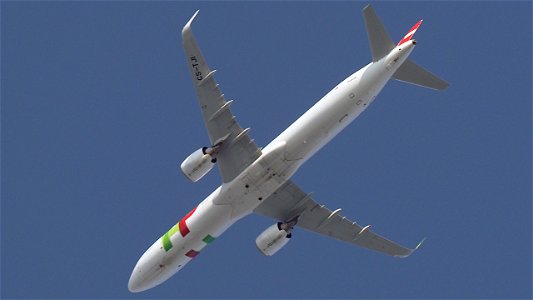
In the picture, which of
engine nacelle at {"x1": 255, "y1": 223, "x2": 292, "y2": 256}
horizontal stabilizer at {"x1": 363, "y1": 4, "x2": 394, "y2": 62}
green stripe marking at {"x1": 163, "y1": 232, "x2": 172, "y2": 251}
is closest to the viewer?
horizontal stabilizer at {"x1": 363, "y1": 4, "x2": 394, "y2": 62}

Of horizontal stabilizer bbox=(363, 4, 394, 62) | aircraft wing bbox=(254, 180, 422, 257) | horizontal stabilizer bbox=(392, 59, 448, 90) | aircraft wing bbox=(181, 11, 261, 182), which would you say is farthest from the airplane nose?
horizontal stabilizer bbox=(363, 4, 394, 62)

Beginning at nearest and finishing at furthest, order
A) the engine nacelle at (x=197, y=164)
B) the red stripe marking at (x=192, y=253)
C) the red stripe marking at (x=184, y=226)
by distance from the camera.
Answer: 1. the engine nacelle at (x=197, y=164)
2. the red stripe marking at (x=184, y=226)
3. the red stripe marking at (x=192, y=253)

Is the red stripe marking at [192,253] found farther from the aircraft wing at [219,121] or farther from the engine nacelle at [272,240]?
the aircraft wing at [219,121]

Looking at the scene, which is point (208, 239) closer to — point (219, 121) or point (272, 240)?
point (272, 240)

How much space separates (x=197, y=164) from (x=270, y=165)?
12.7 ft

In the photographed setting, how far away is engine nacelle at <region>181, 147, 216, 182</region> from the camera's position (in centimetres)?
5331

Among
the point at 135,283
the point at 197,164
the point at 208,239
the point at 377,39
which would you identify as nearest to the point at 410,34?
the point at 377,39

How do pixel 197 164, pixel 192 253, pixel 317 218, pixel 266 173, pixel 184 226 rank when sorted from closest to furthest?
pixel 266 173 < pixel 197 164 < pixel 184 226 < pixel 192 253 < pixel 317 218

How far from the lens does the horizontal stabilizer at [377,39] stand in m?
50.2

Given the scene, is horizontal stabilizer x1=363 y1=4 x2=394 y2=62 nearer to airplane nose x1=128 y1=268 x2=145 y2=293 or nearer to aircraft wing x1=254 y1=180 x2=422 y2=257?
aircraft wing x1=254 y1=180 x2=422 y2=257

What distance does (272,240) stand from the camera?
186 ft

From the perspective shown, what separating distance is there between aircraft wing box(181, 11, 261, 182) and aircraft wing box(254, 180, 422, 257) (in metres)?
3.70

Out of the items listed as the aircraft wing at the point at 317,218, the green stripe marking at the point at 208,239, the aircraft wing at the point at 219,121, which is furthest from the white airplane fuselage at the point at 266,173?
the aircraft wing at the point at 317,218

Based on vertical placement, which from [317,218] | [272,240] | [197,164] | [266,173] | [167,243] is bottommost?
[272,240]
